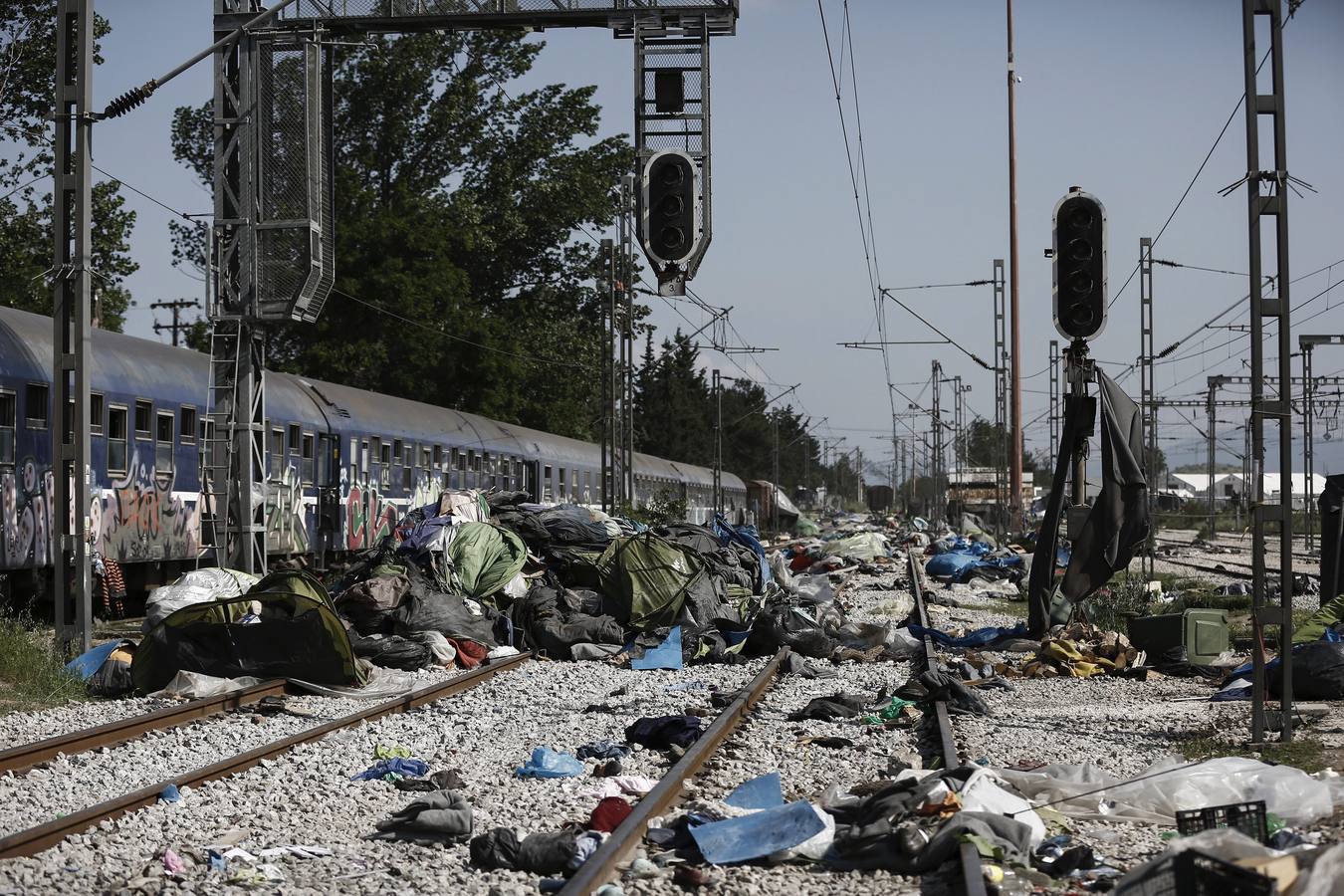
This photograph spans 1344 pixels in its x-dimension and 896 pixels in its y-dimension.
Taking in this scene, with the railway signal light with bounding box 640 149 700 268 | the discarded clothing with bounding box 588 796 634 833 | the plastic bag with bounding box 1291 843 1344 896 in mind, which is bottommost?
the discarded clothing with bounding box 588 796 634 833

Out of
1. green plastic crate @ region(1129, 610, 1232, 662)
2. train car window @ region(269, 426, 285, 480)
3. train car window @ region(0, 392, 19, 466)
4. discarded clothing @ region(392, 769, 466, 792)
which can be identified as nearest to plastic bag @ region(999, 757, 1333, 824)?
discarded clothing @ region(392, 769, 466, 792)

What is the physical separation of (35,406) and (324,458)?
8862 mm

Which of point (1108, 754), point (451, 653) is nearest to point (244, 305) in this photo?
point (451, 653)

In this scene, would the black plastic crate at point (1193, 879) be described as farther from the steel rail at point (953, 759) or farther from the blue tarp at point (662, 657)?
the blue tarp at point (662, 657)

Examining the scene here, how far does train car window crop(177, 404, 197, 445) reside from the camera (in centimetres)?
2125

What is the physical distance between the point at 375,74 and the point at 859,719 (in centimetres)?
4569

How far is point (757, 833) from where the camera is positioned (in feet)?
21.7

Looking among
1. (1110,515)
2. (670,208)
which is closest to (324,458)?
(670,208)

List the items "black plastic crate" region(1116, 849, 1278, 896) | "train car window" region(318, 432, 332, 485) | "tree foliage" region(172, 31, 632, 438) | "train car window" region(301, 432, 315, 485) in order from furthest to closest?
"tree foliage" region(172, 31, 632, 438) < "train car window" region(318, 432, 332, 485) < "train car window" region(301, 432, 315, 485) < "black plastic crate" region(1116, 849, 1278, 896)

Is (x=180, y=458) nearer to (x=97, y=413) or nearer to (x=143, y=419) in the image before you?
(x=143, y=419)

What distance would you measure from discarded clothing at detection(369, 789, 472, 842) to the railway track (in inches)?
31.1

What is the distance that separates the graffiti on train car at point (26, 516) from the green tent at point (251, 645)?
15.5ft

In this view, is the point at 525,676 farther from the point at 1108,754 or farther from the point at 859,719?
the point at 1108,754

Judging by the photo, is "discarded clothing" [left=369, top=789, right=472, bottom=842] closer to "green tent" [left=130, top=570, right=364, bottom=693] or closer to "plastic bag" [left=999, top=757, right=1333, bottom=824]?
"plastic bag" [left=999, top=757, right=1333, bottom=824]
